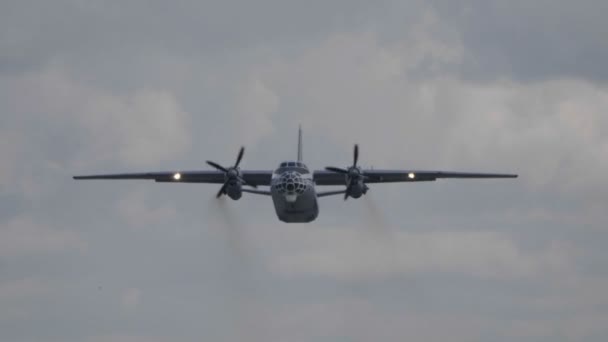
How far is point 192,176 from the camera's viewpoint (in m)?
94.8

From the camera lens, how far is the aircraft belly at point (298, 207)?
Result: 85.2 m

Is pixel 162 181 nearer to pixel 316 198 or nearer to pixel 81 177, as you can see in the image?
pixel 81 177

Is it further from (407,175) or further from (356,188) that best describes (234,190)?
Result: (407,175)

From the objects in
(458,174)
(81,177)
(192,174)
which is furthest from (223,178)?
(458,174)

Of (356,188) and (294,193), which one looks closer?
(294,193)

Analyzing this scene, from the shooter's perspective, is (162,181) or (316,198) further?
(162,181)

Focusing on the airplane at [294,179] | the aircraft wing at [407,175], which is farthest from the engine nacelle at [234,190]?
the aircraft wing at [407,175]

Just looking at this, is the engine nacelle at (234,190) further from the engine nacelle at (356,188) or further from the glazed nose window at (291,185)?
the engine nacelle at (356,188)

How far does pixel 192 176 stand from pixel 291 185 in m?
11.9

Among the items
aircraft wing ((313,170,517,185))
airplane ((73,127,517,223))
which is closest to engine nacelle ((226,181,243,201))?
airplane ((73,127,517,223))

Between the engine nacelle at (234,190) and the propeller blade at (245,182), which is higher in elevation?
the propeller blade at (245,182)

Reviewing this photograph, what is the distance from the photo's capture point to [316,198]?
87.1m

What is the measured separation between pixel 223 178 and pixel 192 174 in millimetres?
1963

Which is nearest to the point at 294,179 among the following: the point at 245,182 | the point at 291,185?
the point at 291,185
